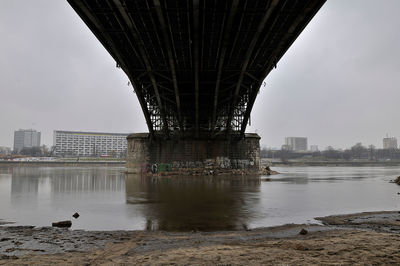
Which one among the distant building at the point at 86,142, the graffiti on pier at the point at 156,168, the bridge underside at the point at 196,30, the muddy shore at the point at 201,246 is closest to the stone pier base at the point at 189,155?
the graffiti on pier at the point at 156,168

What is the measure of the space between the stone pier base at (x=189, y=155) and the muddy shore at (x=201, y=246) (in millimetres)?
23810

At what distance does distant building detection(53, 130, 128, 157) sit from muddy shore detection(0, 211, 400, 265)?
6040 inches

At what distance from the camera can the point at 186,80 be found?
84.9 ft

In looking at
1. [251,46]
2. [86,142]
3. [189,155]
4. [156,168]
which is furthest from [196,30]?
[86,142]

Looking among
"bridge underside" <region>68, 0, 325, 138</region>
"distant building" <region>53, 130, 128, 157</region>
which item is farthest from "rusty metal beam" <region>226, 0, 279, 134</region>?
"distant building" <region>53, 130, 128, 157</region>

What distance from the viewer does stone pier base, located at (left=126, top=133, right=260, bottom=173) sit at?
3069cm

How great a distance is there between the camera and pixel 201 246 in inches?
195

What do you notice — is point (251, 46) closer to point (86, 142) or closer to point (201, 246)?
point (201, 246)

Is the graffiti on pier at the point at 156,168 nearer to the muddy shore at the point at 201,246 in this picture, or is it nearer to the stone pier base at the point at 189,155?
the stone pier base at the point at 189,155

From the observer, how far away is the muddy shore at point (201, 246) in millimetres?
4031

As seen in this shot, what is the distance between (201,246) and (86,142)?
172m

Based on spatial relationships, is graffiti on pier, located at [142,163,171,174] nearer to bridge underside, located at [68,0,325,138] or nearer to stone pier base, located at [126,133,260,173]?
stone pier base, located at [126,133,260,173]

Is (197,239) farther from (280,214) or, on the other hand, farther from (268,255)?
(280,214)

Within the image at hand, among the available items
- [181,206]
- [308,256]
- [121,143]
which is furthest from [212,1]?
[121,143]
